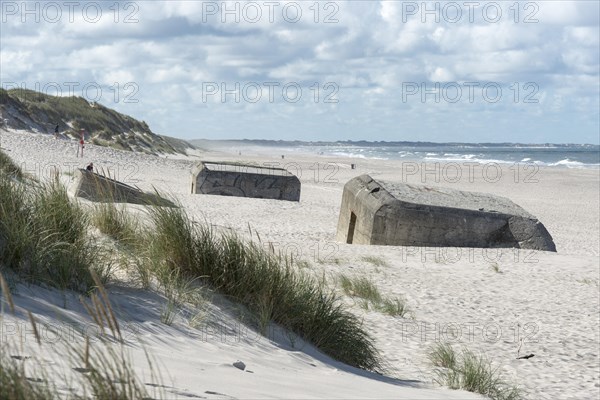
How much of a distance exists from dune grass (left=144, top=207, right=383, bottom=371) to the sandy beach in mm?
244

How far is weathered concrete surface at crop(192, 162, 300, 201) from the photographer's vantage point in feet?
62.7

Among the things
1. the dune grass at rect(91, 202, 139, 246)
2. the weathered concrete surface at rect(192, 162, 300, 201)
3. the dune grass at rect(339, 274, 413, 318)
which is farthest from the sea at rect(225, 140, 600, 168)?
the dune grass at rect(91, 202, 139, 246)

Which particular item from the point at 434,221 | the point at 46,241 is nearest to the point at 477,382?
the point at 46,241

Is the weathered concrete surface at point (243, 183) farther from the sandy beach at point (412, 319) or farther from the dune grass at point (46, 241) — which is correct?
the dune grass at point (46, 241)

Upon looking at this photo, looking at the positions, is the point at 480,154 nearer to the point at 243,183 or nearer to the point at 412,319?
the point at 243,183

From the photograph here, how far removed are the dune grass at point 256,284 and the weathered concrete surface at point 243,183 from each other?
1349 centimetres

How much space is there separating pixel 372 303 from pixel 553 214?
16327 millimetres

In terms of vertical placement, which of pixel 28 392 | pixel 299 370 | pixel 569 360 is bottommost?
pixel 569 360

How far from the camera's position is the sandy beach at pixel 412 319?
157 inches

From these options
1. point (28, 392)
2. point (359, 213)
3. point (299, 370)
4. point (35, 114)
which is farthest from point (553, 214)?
point (35, 114)

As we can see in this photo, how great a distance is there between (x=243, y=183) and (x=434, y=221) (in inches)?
297

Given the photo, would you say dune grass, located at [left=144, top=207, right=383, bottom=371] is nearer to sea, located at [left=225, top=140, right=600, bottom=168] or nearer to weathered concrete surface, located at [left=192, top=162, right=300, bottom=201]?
weathered concrete surface, located at [left=192, top=162, right=300, bottom=201]

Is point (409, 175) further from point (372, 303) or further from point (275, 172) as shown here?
point (372, 303)

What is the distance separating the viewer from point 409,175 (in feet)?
139
